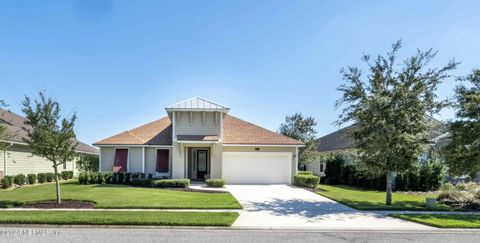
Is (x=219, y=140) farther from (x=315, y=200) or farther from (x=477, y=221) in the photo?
(x=477, y=221)

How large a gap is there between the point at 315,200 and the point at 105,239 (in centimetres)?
1079

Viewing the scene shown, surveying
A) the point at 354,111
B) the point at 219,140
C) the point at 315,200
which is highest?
the point at 354,111

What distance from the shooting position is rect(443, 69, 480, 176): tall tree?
16.0 metres

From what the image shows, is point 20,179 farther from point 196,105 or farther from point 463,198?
point 463,198

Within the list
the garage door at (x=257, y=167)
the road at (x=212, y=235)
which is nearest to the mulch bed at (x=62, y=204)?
the road at (x=212, y=235)

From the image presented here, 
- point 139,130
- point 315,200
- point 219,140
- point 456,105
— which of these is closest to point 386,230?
point 315,200

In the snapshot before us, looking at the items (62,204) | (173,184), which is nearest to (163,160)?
(173,184)

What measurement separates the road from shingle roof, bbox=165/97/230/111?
48.6 ft

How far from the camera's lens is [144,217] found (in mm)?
11000

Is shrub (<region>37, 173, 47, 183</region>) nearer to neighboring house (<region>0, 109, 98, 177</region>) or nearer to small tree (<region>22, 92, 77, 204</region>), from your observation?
neighboring house (<region>0, 109, 98, 177</region>)

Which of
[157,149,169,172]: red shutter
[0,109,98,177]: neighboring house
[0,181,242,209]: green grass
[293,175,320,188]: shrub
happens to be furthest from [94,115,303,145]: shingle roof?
[0,181,242,209]: green grass

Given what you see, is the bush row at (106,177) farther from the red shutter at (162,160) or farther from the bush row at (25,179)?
the bush row at (25,179)

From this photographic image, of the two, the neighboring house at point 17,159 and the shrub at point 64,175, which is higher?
the neighboring house at point 17,159

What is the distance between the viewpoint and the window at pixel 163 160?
82.6 ft
